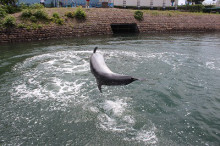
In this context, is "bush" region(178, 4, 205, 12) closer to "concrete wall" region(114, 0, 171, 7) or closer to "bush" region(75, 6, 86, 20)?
"concrete wall" region(114, 0, 171, 7)

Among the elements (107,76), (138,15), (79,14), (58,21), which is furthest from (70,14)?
Answer: (107,76)

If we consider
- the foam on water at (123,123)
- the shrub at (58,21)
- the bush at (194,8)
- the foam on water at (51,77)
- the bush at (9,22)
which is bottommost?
the foam on water at (123,123)

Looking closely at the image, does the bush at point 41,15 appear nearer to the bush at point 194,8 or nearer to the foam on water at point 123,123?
the foam on water at point 123,123

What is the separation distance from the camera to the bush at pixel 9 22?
2261 cm

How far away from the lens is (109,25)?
30422 mm

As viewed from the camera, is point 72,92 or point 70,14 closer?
point 72,92

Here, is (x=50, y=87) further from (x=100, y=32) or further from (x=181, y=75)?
(x=100, y=32)

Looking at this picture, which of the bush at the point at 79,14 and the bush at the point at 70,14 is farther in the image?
the bush at the point at 79,14

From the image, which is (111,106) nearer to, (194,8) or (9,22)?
(9,22)

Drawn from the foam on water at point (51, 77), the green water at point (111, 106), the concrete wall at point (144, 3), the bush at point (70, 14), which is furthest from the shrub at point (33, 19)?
the concrete wall at point (144, 3)

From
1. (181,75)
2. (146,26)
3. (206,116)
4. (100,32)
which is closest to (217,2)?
(146,26)

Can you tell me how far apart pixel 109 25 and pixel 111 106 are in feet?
80.7

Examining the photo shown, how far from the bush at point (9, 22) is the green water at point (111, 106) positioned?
489 inches

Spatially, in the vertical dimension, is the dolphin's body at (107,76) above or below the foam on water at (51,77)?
above
